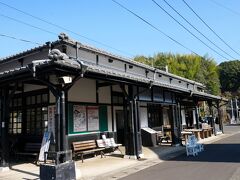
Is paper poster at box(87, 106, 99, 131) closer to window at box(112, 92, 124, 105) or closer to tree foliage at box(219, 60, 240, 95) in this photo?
window at box(112, 92, 124, 105)

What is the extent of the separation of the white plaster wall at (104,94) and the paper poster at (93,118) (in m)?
0.66

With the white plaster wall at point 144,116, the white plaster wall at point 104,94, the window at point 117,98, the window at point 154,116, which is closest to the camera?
the white plaster wall at point 104,94

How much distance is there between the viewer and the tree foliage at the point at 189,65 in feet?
143

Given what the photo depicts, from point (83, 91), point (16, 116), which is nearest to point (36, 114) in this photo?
point (16, 116)

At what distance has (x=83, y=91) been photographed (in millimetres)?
12891

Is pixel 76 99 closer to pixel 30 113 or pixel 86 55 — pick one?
pixel 86 55

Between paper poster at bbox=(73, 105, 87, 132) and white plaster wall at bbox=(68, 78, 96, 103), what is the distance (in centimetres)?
37

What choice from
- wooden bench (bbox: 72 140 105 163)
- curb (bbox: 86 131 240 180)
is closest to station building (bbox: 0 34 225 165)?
wooden bench (bbox: 72 140 105 163)

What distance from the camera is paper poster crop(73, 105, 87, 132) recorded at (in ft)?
40.4

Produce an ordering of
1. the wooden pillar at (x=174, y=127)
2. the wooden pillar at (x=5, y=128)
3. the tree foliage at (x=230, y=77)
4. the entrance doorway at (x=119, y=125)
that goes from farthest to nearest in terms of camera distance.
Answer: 1. the tree foliage at (x=230, y=77)
2. the wooden pillar at (x=174, y=127)
3. the entrance doorway at (x=119, y=125)
4. the wooden pillar at (x=5, y=128)

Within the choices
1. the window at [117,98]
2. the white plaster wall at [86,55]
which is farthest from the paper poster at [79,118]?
the window at [117,98]

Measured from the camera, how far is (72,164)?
26.8 feet

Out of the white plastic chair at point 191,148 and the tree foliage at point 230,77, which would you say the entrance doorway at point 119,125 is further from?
the tree foliage at point 230,77

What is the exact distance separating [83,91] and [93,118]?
137 cm
